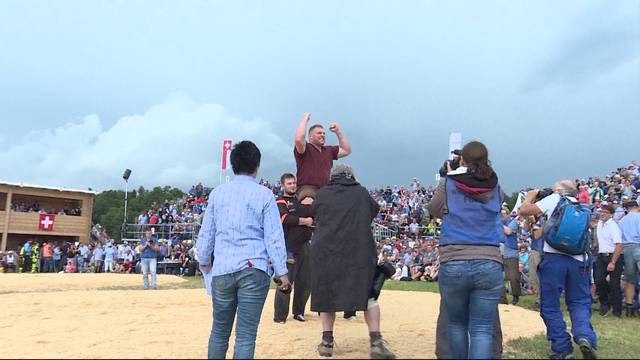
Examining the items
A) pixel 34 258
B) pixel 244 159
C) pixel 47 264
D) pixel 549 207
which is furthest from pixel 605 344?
pixel 34 258

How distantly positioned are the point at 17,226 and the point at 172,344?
32804 millimetres

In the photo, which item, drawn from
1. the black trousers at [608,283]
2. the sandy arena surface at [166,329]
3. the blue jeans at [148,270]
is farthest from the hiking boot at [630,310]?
the blue jeans at [148,270]

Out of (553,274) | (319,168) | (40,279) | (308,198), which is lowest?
(40,279)

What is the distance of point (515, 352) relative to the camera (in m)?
5.24

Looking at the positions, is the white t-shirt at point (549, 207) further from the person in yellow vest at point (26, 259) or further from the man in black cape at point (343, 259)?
the person in yellow vest at point (26, 259)

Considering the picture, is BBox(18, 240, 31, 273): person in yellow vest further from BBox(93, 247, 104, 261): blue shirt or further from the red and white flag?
the red and white flag

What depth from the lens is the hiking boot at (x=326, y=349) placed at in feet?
15.7

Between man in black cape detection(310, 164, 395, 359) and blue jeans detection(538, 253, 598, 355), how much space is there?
1735 mm

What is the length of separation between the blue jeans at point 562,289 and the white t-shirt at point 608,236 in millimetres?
4214

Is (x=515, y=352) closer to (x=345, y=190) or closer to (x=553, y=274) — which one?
(x=553, y=274)

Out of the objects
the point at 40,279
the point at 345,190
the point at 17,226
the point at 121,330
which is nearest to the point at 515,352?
the point at 345,190

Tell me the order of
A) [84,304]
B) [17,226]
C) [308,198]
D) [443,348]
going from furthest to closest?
[17,226]
[84,304]
[308,198]
[443,348]

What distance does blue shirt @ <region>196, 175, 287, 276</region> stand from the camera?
4.05 m

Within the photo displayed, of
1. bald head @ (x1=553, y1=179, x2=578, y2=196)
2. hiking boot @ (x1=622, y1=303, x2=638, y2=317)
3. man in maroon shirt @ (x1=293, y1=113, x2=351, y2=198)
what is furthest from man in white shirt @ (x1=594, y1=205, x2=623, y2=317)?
man in maroon shirt @ (x1=293, y1=113, x2=351, y2=198)
